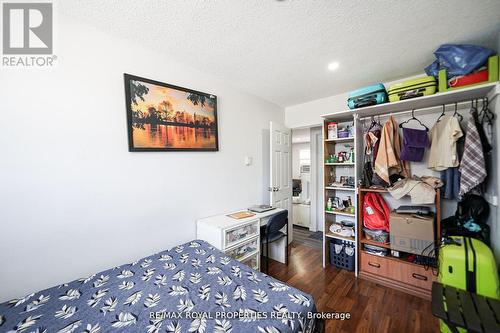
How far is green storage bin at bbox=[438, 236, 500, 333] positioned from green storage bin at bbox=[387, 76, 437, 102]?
4.71 ft

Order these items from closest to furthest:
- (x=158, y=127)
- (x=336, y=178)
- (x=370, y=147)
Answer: (x=158, y=127) < (x=370, y=147) < (x=336, y=178)

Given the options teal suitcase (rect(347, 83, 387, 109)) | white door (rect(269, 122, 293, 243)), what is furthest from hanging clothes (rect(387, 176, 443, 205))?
white door (rect(269, 122, 293, 243))

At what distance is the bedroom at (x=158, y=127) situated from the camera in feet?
4.01

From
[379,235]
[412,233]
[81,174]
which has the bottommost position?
[379,235]

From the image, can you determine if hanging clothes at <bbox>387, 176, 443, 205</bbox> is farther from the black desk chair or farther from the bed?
the bed

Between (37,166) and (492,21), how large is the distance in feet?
11.6

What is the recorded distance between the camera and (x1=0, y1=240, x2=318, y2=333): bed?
0.96m

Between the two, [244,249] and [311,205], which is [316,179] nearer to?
[311,205]

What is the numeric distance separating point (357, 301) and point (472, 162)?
1710 mm

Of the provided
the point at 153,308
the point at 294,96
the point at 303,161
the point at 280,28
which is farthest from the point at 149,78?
the point at 303,161

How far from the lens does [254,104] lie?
116 inches

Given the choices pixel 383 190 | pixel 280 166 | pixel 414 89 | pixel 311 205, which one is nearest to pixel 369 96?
pixel 414 89

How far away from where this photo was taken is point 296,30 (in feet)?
5.11

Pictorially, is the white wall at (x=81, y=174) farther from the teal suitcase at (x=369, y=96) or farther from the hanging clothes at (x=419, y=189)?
the hanging clothes at (x=419, y=189)
